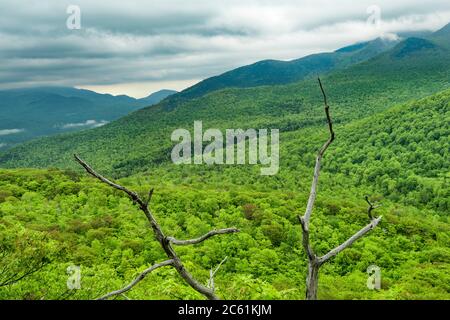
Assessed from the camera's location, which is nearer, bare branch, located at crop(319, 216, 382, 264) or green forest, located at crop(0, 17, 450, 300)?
bare branch, located at crop(319, 216, 382, 264)

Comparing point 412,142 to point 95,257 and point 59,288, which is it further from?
point 59,288

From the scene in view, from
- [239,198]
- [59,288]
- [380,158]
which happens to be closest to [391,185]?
[380,158]

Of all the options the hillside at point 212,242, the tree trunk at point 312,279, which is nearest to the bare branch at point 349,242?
the tree trunk at point 312,279

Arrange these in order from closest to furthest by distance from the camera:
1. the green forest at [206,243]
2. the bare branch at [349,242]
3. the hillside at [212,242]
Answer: the bare branch at [349,242], the green forest at [206,243], the hillside at [212,242]

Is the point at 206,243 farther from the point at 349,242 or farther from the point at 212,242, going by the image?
the point at 349,242

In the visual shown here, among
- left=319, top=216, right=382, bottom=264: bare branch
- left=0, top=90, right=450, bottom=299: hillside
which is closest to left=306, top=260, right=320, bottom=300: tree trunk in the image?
left=319, top=216, right=382, bottom=264: bare branch

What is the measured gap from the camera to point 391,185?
104938 mm

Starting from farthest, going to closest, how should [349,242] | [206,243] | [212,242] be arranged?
1. [212,242]
2. [206,243]
3. [349,242]

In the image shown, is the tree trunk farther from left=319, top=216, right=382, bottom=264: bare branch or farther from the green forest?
the green forest

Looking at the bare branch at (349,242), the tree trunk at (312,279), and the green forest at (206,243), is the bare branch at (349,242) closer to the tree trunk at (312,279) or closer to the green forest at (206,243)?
the tree trunk at (312,279)

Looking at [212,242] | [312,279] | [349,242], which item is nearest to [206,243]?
[212,242]

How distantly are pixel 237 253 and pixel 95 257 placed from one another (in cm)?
1227

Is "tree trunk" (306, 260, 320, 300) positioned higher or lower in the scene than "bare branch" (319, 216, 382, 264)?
lower
